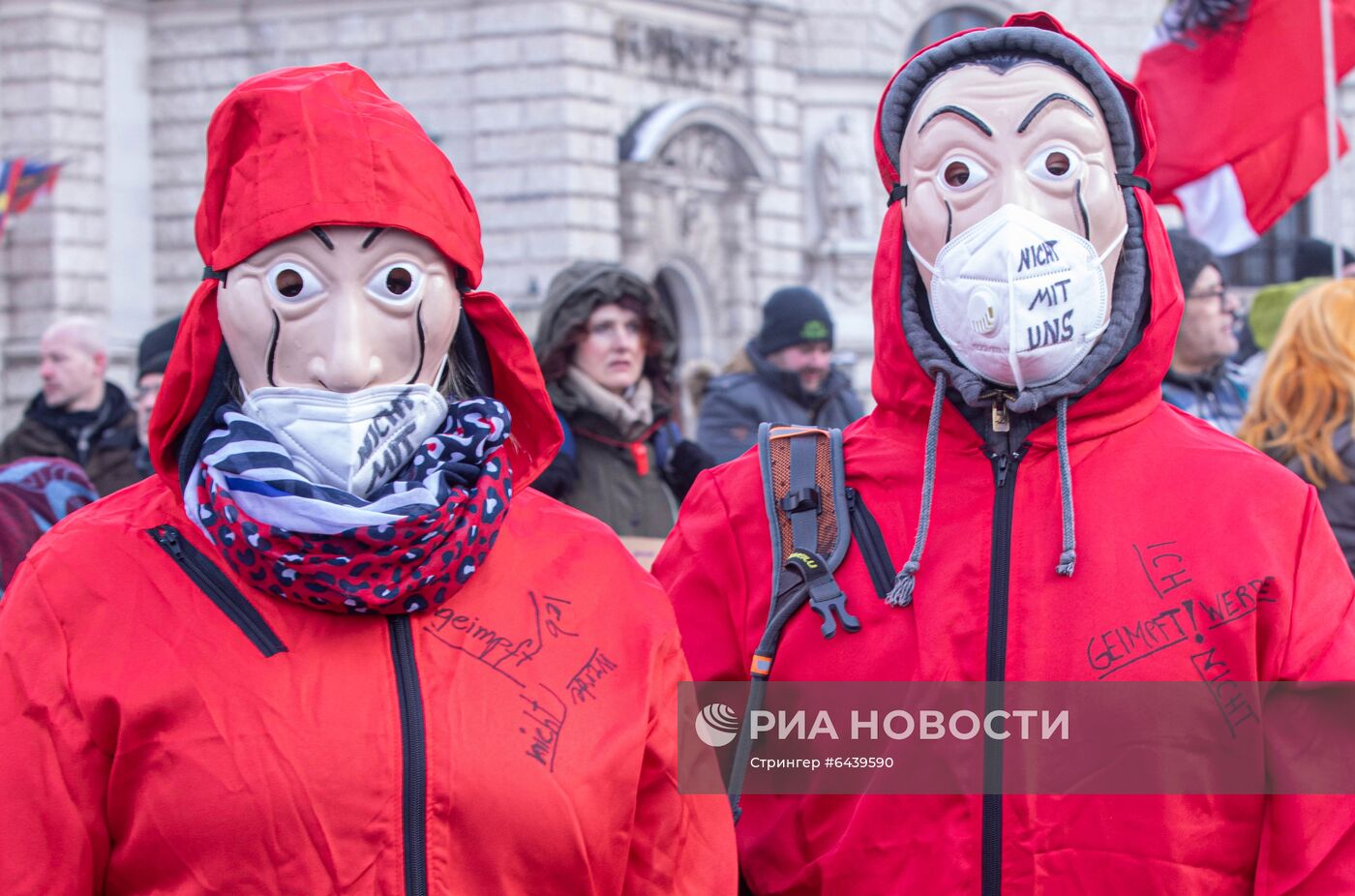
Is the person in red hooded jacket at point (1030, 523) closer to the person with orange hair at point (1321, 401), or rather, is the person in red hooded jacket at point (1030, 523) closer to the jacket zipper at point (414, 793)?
the jacket zipper at point (414, 793)

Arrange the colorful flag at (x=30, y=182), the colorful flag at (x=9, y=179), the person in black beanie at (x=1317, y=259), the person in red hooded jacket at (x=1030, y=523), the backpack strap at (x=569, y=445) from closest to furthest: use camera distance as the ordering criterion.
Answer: the person in red hooded jacket at (x=1030, y=523), the backpack strap at (x=569, y=445), the person in black beanie at (x=1317, y=259), the colorful flag at (x=9, y=179), the colorful flag at (x=30, y=182)

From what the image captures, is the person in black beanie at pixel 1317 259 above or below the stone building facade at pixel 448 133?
below

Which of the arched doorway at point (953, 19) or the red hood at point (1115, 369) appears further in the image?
the arched doorway at point (953, 19)

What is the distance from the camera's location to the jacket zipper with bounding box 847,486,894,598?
2.69m

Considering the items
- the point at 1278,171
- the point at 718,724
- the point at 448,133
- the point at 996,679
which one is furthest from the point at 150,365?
the point at 448,133

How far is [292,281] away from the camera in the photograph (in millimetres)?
2389

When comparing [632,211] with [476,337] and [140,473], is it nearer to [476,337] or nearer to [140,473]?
[140,473]

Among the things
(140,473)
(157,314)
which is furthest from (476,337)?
(157,314)

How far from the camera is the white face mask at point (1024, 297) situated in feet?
8.59

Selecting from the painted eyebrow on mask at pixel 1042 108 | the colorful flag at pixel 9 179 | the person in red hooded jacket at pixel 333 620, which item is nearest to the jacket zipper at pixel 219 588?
the person in red hooded jacket at pixel 333 620

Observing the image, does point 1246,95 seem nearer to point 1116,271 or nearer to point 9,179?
point 1116,271

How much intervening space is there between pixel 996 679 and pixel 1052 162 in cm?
80

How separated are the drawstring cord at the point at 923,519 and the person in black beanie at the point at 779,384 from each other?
4.23m

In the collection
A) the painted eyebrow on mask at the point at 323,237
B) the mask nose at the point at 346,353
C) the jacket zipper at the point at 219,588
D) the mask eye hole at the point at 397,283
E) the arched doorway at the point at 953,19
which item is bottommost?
the jacket zipper at the point at 219,588
